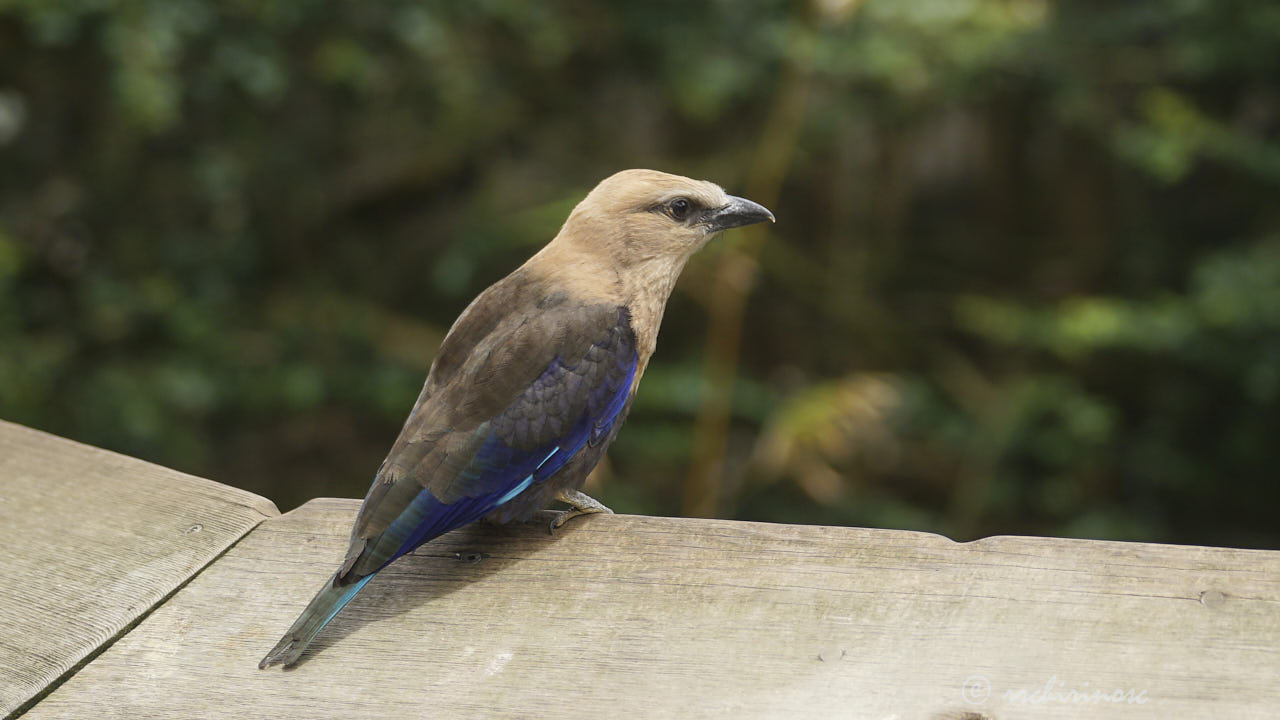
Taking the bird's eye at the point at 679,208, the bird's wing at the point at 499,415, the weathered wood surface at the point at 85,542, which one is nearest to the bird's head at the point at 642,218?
the bird's eye at the point at 679,208

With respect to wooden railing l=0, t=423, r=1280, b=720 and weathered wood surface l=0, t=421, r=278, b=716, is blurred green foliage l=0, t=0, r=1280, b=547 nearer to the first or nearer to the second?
weathered wood surface l=0, t=421, r=278, b=716

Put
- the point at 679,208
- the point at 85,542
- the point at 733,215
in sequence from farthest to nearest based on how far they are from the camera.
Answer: the point at 733,215 → the point at 679,208 → the point at 85,542

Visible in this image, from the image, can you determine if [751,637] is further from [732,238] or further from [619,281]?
[732,238]

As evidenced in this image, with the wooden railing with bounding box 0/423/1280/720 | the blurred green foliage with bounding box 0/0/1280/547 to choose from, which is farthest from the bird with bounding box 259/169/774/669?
the blurred green foliage with bounding box 0/0/1280/547

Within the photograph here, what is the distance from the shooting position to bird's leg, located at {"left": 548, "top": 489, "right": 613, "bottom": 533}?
223 cm

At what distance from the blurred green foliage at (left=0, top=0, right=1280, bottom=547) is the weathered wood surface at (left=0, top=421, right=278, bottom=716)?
2275 millimetres

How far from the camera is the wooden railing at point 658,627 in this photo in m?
1.64

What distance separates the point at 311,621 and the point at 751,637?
642 millimetres

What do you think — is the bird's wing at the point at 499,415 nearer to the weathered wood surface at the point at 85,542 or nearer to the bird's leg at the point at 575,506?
the bird's leg at the point at 575,506

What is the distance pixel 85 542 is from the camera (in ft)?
7.00

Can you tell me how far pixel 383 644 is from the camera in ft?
6.08

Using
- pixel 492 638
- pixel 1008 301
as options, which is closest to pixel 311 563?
pixel 492 638

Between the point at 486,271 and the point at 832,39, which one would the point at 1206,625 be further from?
the point at 486,271

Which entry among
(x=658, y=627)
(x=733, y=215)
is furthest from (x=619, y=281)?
(x=658, y=627)
